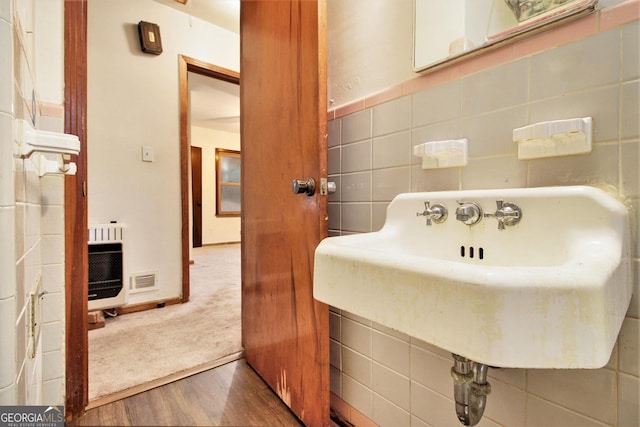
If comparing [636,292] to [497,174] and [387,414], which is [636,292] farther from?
[387,414]

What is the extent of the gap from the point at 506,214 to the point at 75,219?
122cm

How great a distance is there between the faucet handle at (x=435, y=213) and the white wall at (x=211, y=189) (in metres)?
3.83

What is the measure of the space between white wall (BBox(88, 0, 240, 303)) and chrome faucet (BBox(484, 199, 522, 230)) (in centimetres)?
202

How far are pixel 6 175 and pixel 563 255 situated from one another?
2.87 ft

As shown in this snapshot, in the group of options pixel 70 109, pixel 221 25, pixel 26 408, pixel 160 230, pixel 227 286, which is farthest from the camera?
pixel 227 286

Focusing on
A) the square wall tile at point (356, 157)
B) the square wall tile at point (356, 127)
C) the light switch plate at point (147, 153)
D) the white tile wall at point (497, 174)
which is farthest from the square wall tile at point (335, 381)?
the light switch plate at point (147, 153)

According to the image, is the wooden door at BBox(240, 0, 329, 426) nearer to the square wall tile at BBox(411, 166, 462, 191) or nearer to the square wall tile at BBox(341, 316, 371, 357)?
the square wall tile at BBox(341, 316, 371, 357)

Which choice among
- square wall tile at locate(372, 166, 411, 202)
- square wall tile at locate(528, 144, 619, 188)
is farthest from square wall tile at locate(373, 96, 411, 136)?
square wall tile at locate(528, 144, 619, 188)

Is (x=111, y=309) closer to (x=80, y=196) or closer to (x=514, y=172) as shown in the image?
(x=80, y=196)

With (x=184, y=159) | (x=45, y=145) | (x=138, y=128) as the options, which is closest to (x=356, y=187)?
(x=45, y=145)

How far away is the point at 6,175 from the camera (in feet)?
1.30

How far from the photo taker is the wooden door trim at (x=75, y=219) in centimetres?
94

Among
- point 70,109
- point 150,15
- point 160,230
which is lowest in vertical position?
point 160,230

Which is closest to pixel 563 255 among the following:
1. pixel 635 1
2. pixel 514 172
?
pixel 514 172
